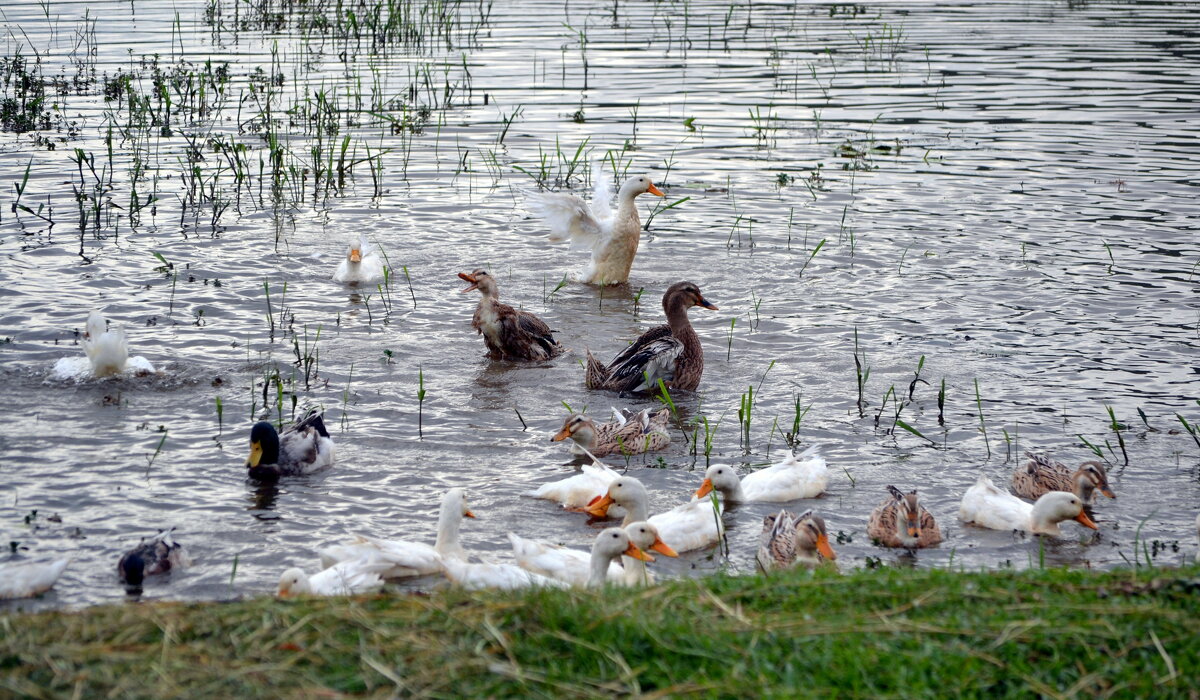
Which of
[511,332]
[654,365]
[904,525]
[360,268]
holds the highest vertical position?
[360,268]

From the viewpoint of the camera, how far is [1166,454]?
293 inches

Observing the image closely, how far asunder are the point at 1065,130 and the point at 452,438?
1147 centimetres

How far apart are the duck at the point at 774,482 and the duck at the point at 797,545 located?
0.62m

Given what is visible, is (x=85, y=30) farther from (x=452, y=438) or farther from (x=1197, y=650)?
(x=1197, y=650)

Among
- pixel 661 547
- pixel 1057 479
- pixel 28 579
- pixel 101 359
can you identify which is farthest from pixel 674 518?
pixel 101 359

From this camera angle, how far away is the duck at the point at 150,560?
223 inches

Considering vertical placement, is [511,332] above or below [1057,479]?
above

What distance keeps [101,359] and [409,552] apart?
11.7 ft

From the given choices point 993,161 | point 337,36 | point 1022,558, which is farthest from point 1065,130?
point 337,36

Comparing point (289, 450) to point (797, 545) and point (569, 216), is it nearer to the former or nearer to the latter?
point (797, 545)

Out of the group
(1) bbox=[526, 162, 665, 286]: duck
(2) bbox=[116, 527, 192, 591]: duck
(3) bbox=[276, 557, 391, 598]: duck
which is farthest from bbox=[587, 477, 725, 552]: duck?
(1) bbox=[526, 162, 665, 286]: duck

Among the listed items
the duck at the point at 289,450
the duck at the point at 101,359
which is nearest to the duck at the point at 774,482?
the duck at the point at 289,450

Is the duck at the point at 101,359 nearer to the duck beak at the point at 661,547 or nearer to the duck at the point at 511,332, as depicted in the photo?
the duck at the point at 511,332

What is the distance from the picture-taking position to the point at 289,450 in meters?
7.07
